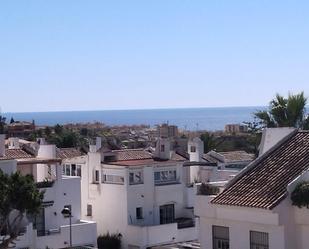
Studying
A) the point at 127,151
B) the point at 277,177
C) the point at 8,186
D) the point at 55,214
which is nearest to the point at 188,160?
the point at 127,151

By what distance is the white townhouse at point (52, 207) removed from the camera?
40.2 meters

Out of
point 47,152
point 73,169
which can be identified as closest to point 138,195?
point 73,169

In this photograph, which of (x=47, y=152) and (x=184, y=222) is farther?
(x=184, y=222)

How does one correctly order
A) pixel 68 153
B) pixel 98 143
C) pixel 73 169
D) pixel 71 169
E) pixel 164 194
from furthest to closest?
pixel 68 153 → pixel 71 169 → pixel 73 169 → pixel 98 143 → pixel 164 194

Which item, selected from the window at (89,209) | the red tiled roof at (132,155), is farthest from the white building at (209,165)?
the window at (89,209)

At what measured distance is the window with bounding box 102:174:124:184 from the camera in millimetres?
48244

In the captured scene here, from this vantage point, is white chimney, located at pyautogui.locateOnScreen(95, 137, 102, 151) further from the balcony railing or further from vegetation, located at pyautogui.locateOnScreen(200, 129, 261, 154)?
vegetation, located at pyautogui.locateOnScreen(200, 129, 261, 154)

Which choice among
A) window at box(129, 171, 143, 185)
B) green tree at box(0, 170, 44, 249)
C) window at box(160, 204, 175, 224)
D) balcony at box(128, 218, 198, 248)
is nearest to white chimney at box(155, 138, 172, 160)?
window at box(129, 171, 143, 185)

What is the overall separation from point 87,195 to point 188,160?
25.8ft

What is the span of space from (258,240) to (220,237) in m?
1.77

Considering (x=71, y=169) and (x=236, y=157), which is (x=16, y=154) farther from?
(x=236, y=157)

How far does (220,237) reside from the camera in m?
25.2

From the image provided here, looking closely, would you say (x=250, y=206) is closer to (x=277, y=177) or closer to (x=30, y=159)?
(x=277, y=177)

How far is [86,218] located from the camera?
5056 centimetres
